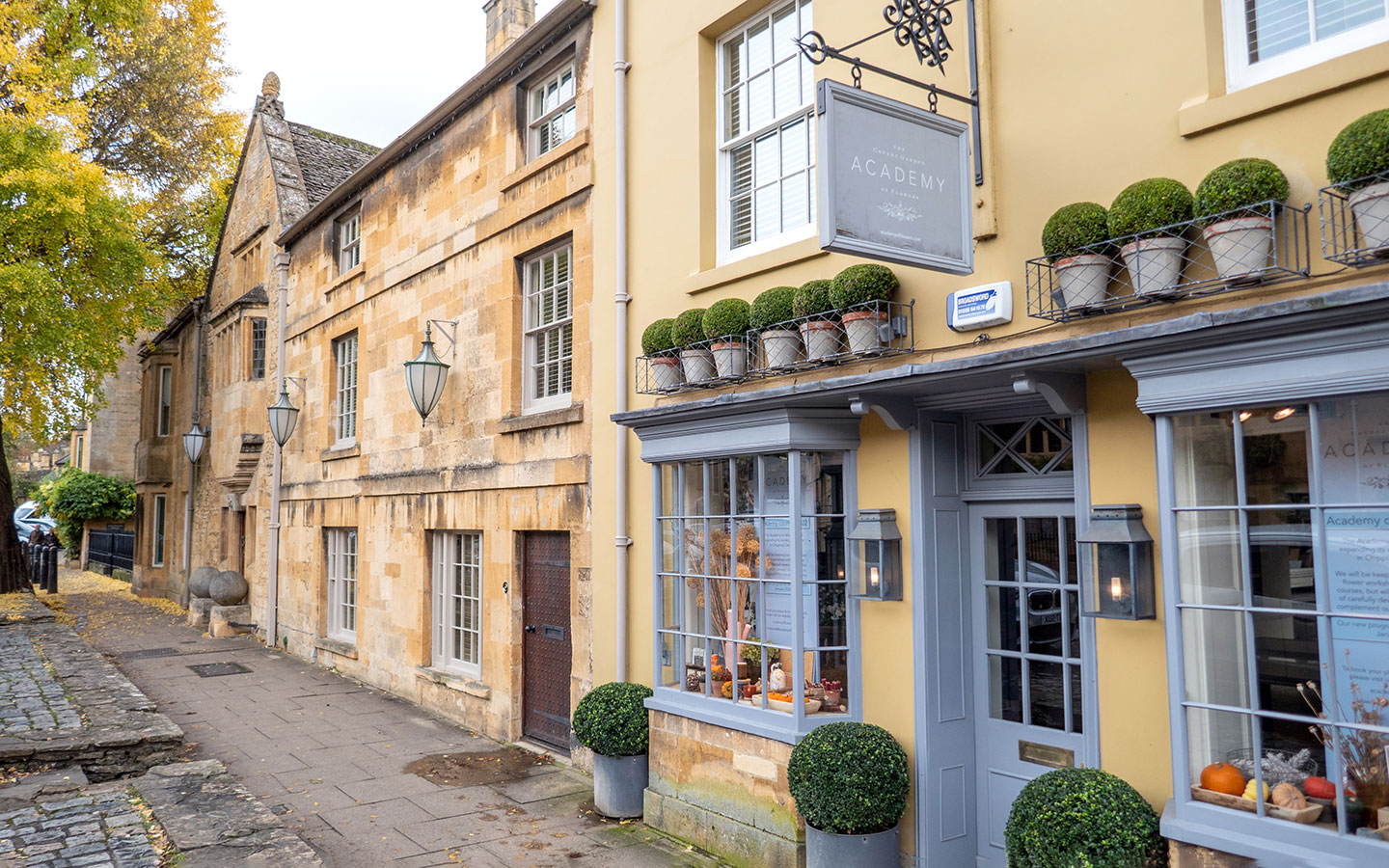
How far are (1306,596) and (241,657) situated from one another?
604 inches

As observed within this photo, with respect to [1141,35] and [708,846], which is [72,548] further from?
[1141,35]

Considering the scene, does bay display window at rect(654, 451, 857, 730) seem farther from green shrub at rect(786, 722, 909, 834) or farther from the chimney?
the chimney

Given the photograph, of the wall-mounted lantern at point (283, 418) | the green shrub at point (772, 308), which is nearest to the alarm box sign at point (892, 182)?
the green shrub at point (772, 308)

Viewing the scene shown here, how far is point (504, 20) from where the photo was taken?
12797 millimetres

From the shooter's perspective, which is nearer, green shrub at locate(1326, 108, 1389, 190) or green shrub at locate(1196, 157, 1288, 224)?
green shrub at locate(1326, 108, 1389, 190)

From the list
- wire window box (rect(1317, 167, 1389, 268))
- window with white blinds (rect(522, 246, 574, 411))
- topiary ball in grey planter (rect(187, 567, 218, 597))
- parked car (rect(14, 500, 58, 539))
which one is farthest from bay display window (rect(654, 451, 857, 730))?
parked car (rect(14, 500, 58, 539))

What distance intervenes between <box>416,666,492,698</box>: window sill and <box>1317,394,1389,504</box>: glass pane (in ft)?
27.6

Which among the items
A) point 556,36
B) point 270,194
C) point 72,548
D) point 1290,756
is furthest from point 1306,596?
point 72,548

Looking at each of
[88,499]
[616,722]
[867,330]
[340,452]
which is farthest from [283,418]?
[88,499]

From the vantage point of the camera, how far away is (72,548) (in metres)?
34.7

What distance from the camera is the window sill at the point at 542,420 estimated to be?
9.05m

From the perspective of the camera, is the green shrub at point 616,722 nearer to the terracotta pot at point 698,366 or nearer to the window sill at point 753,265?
the terracotta pot at point 698,366

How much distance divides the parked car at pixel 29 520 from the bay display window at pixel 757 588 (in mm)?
38465

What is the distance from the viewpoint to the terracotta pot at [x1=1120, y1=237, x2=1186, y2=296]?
14.3 ft
